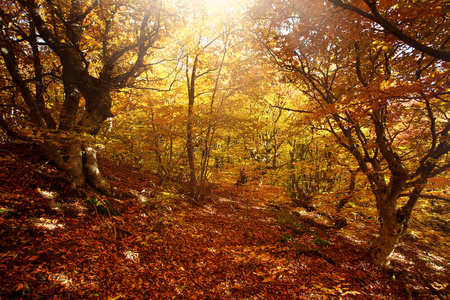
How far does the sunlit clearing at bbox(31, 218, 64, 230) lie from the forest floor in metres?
0.02

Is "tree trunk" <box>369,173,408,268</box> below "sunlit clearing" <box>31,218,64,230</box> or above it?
above

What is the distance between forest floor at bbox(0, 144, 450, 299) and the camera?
2971 millimetres

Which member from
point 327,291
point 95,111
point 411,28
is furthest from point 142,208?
point 411,28

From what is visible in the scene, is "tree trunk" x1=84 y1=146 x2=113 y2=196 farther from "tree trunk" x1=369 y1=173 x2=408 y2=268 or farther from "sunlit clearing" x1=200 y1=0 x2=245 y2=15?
"tree trunk" x1=369 y1=173 x2=408 y2=268

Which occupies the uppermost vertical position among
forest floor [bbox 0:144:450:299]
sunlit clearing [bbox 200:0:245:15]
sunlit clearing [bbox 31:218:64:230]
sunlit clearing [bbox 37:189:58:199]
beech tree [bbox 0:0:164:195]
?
sunlit clearing [bbox 200:0:245:15]

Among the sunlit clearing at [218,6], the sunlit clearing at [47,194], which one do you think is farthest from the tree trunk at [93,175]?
the sunlit clearing at [218,6]

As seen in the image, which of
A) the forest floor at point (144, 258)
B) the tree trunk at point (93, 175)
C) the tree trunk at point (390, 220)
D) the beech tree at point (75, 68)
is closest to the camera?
the forest floor at point (144, 258)

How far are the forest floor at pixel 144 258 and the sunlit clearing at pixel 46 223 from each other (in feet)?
0.06

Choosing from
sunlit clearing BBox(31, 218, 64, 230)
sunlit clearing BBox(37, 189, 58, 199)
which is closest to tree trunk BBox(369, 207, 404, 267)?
sunlit clearing BBox(31, 218, 64, 230)

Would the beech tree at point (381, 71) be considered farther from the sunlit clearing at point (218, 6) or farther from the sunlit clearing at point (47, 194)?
the sunlit clearing at point (47, 194)

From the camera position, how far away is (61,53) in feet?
18.3

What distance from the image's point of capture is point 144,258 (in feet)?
13.4

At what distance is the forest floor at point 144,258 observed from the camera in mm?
2971

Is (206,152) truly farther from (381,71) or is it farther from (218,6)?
(381,71)
